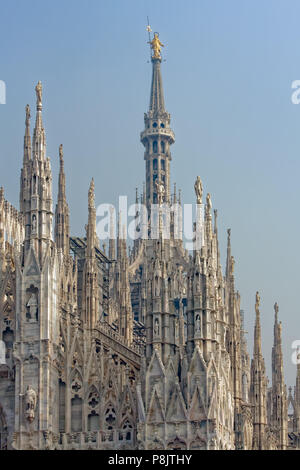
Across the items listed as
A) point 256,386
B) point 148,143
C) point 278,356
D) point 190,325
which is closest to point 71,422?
point 190,325

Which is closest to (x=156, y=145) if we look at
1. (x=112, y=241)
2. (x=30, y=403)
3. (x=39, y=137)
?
(x=112, y=241)

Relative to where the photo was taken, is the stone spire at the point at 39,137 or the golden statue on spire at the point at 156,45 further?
the golden statue on spire at the point at 156,45

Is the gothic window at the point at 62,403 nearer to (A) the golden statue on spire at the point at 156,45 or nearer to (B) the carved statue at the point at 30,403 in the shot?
(B) the carved statue at the point at 30,403

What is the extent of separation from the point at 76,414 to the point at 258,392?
13399 millimetres

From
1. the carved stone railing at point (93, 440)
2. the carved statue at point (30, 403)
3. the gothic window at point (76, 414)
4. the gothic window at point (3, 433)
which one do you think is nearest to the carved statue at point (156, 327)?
the carved stone railing at point (93, 440)

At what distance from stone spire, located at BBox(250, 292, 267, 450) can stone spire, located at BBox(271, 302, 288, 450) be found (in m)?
3.06

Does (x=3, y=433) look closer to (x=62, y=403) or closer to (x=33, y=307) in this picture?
(x=62, y=403)

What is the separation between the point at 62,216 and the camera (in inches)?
3253

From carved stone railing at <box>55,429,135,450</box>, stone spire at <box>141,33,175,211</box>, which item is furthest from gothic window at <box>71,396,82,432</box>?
stone spire at <box>141,33,175,211</box>

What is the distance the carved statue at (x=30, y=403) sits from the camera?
2677 inches

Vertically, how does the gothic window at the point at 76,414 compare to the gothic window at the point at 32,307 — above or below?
below

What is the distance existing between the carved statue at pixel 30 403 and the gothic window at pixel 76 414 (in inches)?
105

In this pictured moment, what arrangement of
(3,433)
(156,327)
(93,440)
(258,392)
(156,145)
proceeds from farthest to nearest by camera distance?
(156,145), (258,392), (3,433), (93,440), (156,327)

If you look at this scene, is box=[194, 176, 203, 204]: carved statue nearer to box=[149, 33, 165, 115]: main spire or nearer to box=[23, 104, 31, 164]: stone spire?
box=[23, 104, 31, 164]: stone spire
